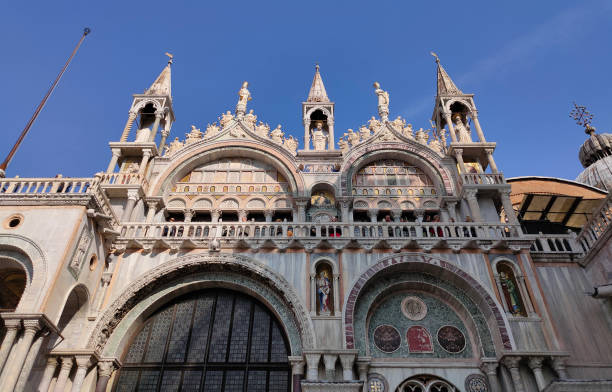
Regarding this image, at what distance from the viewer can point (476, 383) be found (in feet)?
42.5

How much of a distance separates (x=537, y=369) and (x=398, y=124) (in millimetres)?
12392

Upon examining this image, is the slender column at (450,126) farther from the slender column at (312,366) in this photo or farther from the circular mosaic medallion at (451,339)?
the slender column at (312,366)

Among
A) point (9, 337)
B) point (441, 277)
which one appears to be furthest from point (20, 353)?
point (441, 277)

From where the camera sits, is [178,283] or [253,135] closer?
[178,283]

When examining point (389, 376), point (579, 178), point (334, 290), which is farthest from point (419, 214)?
point (579, 178)

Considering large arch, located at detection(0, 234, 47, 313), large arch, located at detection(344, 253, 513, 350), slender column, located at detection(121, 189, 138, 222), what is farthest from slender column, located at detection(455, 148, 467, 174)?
large arch, located at detection(0, 234, 47, 313)

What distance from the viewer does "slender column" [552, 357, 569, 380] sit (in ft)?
40.6

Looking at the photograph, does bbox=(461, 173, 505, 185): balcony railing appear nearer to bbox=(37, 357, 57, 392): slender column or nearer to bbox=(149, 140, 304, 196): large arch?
bbox=(149, 140, 304, 196): large arch

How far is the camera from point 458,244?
1498 cm

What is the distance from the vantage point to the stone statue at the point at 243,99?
2177cm

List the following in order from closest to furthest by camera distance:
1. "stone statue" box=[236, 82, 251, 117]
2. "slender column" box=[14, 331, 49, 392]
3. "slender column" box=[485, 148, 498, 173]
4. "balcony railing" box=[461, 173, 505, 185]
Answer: "slender column" box=[14, 331, 49, 392] → "balcony railing" box=[461, 173, 505, 185] → "slender column" box=[485, 148, 498, 173] → "stone statue" box=[236, 82, 251, 117]

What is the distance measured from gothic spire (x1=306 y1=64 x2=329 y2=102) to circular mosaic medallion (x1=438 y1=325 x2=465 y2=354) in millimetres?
12599

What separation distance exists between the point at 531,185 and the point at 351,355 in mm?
15300

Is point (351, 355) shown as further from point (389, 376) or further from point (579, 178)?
point (579, 178)
